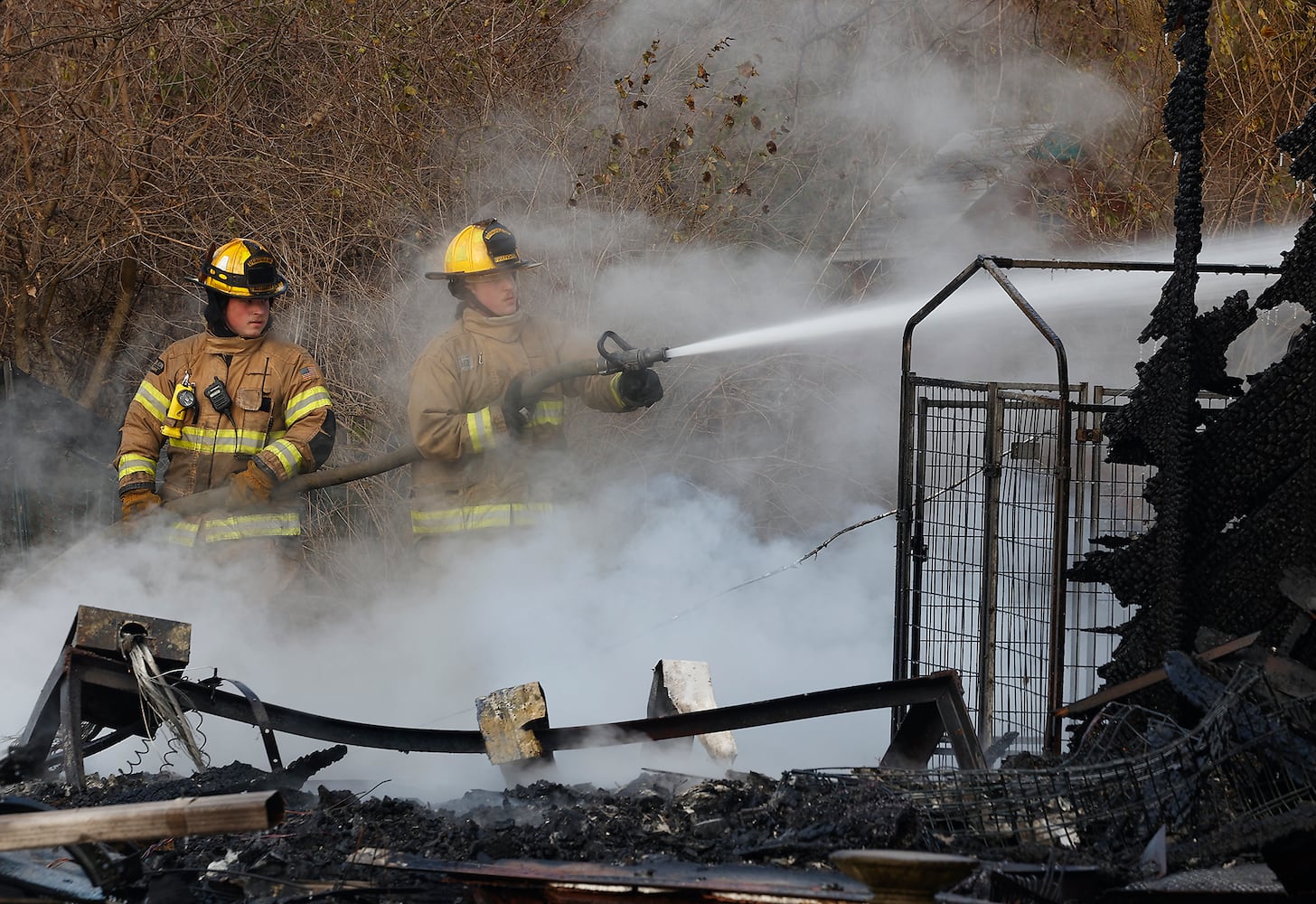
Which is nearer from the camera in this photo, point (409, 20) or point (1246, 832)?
point (1246, 832)

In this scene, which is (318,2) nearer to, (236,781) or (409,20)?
(409,20)

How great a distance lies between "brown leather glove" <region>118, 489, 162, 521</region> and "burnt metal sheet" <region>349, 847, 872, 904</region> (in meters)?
3.92

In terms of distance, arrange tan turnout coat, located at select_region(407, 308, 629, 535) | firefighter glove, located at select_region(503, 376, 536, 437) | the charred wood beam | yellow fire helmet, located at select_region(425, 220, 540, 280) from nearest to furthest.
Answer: the charred wood beam < firefighter glove, located at select_region(503, 376, 536, 437) < tan turnout coat, located at select_region(407, 308, 629, 535) < yellow fire helmet, located at select_region(425, 220, 540, 280)

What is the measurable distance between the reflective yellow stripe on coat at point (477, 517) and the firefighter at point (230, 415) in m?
0.67

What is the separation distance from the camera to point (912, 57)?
11.2 meters

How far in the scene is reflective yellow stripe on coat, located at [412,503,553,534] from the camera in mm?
6309

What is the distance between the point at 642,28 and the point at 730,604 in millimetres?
5133

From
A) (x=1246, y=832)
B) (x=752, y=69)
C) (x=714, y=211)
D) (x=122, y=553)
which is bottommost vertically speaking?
(x=1246, y=832)

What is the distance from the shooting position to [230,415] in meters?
6.43

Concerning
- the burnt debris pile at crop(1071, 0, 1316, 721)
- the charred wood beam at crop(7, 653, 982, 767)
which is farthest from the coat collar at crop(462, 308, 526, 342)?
the burnt debris pile at crop(1071, 0, 1316, 721)

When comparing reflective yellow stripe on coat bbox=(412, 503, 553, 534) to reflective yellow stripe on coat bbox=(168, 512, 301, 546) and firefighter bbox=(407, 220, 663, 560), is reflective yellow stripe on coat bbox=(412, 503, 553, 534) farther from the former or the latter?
reflective yellow stripe on coat bbox=(168, 512, 301, 546)

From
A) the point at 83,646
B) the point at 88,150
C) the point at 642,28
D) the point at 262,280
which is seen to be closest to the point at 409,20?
the point at 642,28

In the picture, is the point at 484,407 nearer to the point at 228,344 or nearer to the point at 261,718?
the point at 228,344

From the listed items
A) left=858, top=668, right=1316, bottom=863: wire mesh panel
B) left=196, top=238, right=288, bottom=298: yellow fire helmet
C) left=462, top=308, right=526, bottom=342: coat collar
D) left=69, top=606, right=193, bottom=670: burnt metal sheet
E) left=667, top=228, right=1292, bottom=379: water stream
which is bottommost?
left=858, top=668, right=1316, bottom=863: wire mesh panel
